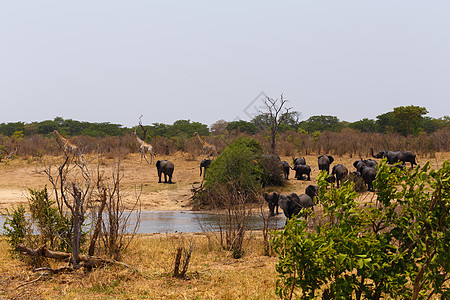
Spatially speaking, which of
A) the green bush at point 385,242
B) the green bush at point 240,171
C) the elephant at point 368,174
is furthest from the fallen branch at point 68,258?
the elephant at point 368,174

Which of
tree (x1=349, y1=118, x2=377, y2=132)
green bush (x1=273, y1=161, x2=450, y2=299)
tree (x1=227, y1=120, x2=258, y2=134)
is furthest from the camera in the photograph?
tree (x1=349, y1=118, x2=377, y2=132)

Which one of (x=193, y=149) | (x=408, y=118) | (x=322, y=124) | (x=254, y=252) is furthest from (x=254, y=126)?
(x=254, y=252)

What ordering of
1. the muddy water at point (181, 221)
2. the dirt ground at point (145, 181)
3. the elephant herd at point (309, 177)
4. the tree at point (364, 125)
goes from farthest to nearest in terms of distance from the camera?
1. the tree at point (364, 125)
2. the dirt ground at point (145, 181)
3. the muddy water at point (181, 221)
4. the elephant herd at point (309, 177)

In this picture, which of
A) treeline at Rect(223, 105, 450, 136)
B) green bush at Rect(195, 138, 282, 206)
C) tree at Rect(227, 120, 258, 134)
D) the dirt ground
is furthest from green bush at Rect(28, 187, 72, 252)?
tree at Rect(227, 120, 258, 134)

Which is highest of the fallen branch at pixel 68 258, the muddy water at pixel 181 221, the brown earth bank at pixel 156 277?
the fallen branch at pixel 68 258

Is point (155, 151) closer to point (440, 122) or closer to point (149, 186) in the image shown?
point (149, 186)

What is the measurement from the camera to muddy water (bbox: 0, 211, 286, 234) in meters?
12.9

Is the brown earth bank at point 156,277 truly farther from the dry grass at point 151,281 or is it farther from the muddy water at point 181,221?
the muddy water at point 181,221

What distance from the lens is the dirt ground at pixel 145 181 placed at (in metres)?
18.2

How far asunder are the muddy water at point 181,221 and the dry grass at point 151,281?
4.61m

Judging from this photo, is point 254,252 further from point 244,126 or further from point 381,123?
point 381,123

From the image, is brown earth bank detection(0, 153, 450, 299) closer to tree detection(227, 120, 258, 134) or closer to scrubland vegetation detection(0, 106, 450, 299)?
scrubland vegetation detection(0, 106, 450, 299)

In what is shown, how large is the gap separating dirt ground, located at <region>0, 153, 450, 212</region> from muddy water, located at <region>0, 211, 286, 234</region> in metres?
1.00

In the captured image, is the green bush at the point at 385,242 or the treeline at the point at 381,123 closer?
the green bush at the point at 385,242
